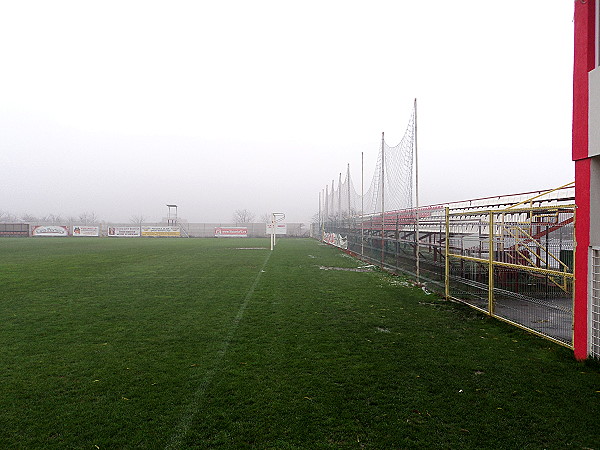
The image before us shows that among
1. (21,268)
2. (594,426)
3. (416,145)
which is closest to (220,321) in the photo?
(594,426)

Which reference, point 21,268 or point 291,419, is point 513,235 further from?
point 21,268

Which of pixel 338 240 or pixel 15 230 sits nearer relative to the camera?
pixel 338 240

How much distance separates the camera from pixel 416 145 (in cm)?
1062

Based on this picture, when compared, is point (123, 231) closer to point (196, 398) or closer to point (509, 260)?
point (509, 260)

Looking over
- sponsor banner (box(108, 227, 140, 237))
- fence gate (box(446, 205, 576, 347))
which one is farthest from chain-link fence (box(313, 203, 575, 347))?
sponsor banner (box(108, 227, 140, 237))

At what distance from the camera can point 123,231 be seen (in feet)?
164

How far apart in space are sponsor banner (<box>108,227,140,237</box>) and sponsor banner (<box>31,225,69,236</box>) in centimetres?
546

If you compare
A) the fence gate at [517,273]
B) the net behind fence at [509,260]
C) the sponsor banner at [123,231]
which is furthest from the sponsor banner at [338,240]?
the sponsor banner at [123,231]

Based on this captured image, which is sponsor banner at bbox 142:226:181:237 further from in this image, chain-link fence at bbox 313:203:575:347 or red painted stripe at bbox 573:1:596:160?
red painted stripe at bbox 573:1:596:160

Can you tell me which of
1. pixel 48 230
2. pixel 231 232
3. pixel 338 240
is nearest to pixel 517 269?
pixel 338 240

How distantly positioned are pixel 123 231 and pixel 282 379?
51.8 meters

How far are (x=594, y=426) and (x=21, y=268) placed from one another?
15.9m

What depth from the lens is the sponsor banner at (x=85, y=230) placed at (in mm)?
48456

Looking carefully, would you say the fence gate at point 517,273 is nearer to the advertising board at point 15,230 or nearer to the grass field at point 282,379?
the grass field at point 282,379
